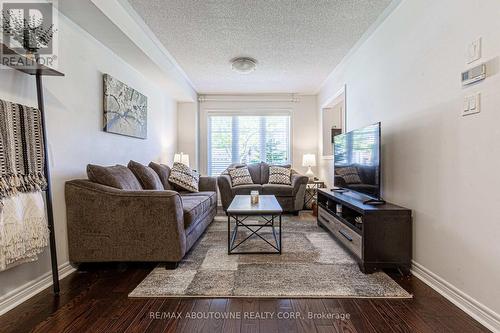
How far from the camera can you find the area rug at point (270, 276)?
1.87 metres

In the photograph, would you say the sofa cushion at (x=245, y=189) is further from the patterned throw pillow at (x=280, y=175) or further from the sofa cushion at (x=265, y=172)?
the sofa cushion at (x=265, y=172)

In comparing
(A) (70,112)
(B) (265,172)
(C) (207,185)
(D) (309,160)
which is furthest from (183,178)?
(D) (309,160)

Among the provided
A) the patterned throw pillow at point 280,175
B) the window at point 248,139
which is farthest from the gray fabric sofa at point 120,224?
the window at point 248,139

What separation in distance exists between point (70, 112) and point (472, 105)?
123 inches

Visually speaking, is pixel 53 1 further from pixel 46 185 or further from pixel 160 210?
pixel 160 210

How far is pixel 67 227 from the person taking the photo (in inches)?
87.6

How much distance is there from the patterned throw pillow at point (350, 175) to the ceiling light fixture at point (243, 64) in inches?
77.5

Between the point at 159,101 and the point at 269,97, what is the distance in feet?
7.85

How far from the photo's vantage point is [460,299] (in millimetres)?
1688

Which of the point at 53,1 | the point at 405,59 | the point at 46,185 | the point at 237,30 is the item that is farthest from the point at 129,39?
the point at 405,59

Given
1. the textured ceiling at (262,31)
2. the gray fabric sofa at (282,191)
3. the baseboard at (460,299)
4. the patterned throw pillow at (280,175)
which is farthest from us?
the patterned throw pillow at (280,175)

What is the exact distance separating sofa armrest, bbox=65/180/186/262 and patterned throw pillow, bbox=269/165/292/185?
9.46ft

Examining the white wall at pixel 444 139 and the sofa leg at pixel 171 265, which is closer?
the white wall at pixel 444 139

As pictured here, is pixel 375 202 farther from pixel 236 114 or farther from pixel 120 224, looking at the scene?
pixel 236 114
